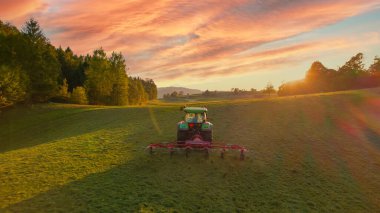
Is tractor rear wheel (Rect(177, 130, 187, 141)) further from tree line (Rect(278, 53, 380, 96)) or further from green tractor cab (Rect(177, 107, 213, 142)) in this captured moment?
tree line (Rect(278, 53, 380, 96))

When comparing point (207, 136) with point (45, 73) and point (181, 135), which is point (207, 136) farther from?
point (45, 73)

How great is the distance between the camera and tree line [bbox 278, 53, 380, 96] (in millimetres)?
82188

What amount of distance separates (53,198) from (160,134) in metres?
14.5

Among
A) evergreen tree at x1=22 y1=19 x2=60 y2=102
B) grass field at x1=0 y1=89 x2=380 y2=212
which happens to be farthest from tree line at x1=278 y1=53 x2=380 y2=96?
evergreen tree at x1=22 y1=19 x2=60 y2=102

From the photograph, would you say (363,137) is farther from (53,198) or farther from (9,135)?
(9,135)

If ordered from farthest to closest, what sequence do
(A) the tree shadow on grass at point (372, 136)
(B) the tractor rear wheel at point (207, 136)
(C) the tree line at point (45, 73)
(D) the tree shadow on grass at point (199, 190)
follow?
1. (C) the tree line at point (45, 73)
2. (A) the tree shadow on grass at point (372, 136)
3. (B) the tractor rear wheel at point (207, 136)
4. (D) the tree shadow on grass at point (199, 190)

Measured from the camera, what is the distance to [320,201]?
14.4 meters

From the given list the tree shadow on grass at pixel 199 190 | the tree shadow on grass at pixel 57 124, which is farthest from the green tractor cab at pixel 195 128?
the tree shadow on grass at pixel 57 124

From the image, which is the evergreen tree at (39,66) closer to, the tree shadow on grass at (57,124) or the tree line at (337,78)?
the tree shadow on grass at (57,124)

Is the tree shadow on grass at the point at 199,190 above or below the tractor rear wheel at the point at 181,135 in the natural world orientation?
below

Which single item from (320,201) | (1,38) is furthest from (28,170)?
(1,38)

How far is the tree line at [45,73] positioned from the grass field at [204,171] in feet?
52.2

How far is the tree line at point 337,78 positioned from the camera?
82188 mm

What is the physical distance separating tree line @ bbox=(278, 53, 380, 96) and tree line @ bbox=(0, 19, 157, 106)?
58.7 meters
